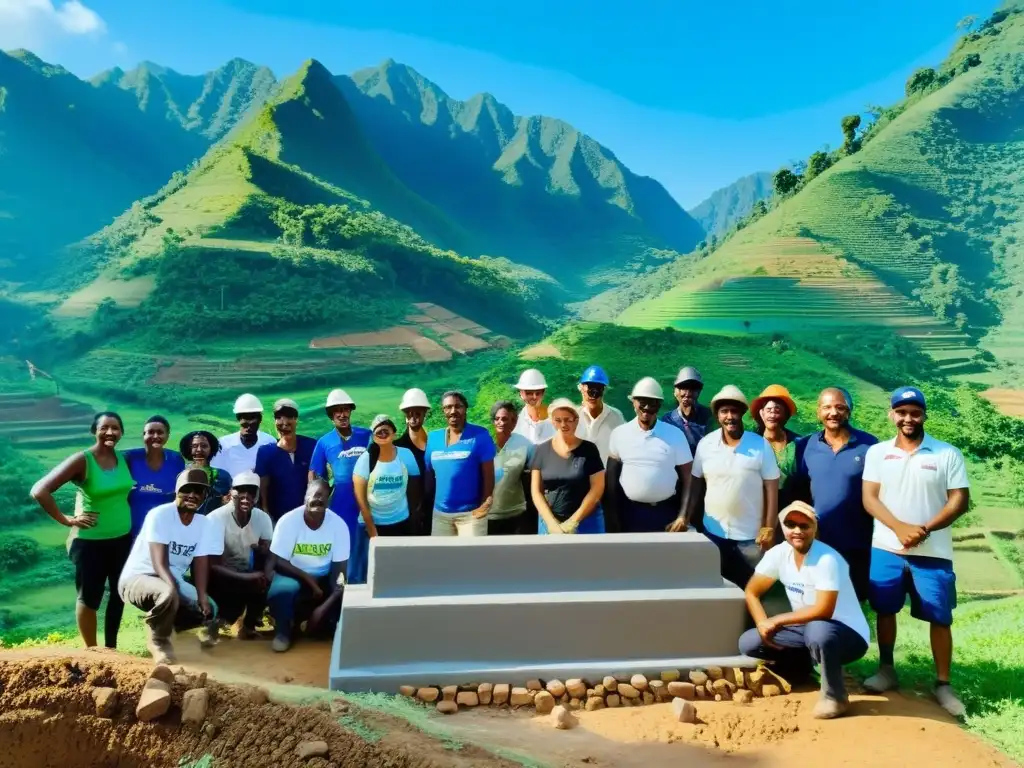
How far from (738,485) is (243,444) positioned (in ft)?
10.9

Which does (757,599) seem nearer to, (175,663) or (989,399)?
(175,663)

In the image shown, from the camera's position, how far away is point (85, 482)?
4.32 m

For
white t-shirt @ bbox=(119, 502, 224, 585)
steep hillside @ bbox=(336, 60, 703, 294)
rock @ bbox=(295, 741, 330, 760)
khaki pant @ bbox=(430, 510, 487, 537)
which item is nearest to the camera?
rock @ bbox=(295, 741, 330, 760)

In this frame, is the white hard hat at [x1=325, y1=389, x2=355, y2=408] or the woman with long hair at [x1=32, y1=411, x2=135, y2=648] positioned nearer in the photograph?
the woman with long hair at [x1=32, y1=411, x2=135, y2=648]

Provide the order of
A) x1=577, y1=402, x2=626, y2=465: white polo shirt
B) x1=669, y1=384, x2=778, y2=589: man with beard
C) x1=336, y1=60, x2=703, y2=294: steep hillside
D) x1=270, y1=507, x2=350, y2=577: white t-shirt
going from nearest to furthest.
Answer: x1=669, y1=384, x2=778, y2=589: man with beard, x1=270, y1=507, x2=350, y2=577: white t-shirt, x1=577, y1=402, x2=626, y2=465: white polo shirt, x1=336, y1=60, x2=703, y2=294: steep hillside

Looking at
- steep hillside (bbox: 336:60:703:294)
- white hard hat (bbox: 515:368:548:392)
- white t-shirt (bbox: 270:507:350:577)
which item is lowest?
white t-shirt (bbox: 270:507:350:577)

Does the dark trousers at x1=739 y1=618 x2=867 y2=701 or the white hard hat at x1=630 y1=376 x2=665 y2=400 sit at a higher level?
the white hard hat at x1=630 y1=376 x2=665 y2=400

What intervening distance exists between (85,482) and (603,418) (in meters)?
3.18

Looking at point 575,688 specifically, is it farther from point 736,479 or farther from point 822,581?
point 736,479

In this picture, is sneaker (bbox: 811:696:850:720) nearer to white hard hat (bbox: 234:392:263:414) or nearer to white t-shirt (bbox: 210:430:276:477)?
white t-shirt (bbox: 210:430:276:477)

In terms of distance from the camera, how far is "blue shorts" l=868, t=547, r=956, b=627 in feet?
12.9


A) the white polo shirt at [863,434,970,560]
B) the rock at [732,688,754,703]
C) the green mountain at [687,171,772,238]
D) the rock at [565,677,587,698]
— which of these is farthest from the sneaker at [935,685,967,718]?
the green mountain at [687,171,772,238]

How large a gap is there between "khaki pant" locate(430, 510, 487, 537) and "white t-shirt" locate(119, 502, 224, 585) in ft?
4.32

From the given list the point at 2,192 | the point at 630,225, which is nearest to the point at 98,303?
the point at 2,192
